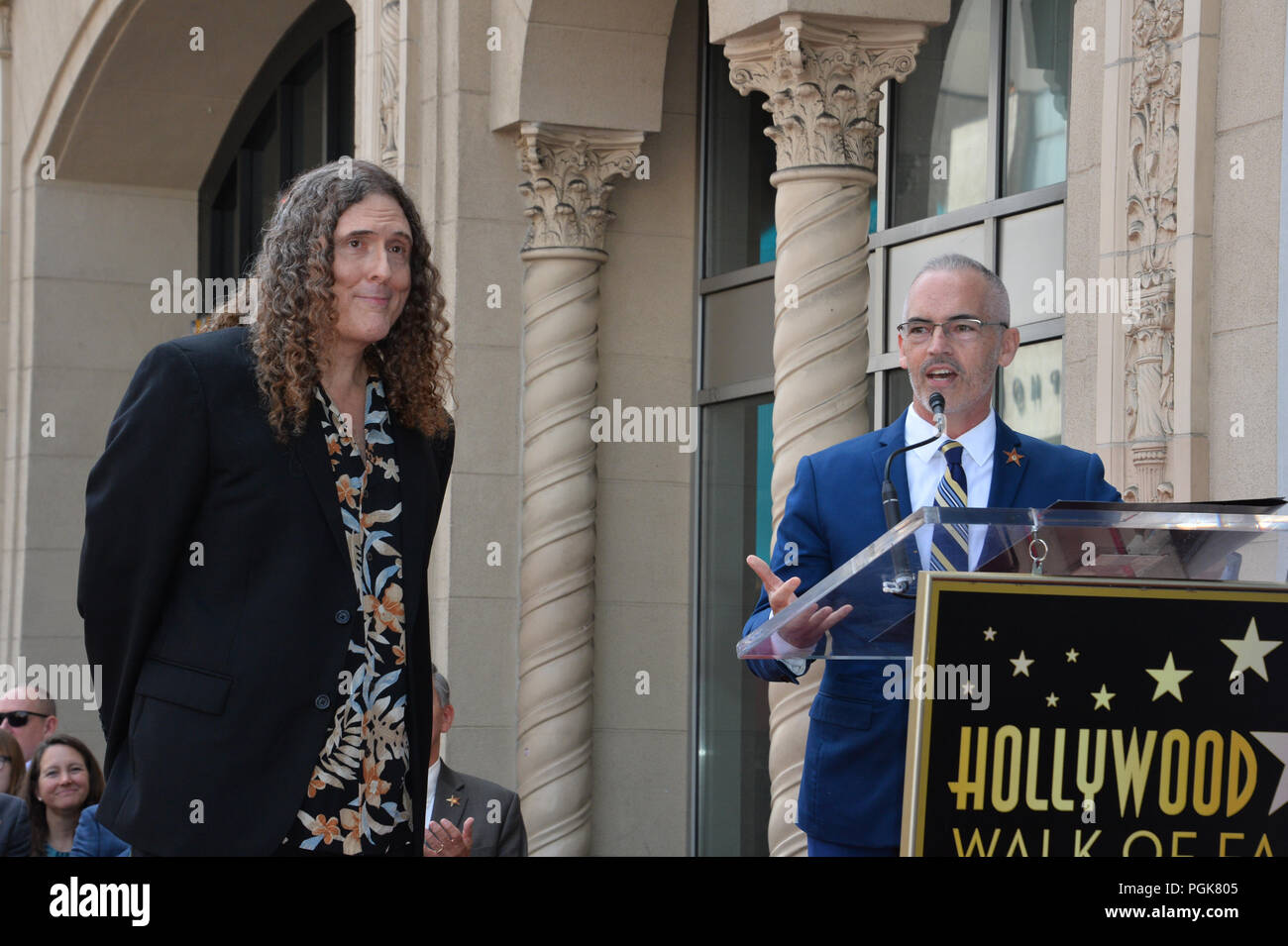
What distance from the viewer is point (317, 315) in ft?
9.84

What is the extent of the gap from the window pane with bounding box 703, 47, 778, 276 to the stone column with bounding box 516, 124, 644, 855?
3.03 feet

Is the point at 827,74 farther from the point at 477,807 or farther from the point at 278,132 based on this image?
the point at 278,132

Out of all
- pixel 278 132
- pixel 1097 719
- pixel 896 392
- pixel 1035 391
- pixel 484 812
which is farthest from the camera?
pixel 278 132

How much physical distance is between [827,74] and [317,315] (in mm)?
5472

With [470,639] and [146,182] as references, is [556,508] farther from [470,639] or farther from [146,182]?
[146,182]

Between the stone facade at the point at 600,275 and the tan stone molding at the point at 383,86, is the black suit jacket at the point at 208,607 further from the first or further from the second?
the tan stone molding at the point at 383,86

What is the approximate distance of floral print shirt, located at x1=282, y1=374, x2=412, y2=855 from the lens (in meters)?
2.82

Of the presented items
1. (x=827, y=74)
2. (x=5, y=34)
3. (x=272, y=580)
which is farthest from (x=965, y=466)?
(x=5, y=34)

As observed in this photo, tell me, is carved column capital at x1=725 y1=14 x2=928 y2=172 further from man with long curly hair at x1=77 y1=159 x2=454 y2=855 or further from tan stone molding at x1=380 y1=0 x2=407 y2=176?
man with long curly hair at x1=77 y1=159 x2=454 y2=855

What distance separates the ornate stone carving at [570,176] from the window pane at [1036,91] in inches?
91.9

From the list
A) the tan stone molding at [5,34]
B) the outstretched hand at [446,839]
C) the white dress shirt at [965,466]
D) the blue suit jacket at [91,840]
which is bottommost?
the blue suit jacket at [91,840]

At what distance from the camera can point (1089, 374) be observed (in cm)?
682

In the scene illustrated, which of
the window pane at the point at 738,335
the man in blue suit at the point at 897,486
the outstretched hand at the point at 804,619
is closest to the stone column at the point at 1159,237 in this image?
the man in blue suit at the point at 897,486

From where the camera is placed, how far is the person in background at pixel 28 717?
880 cm
